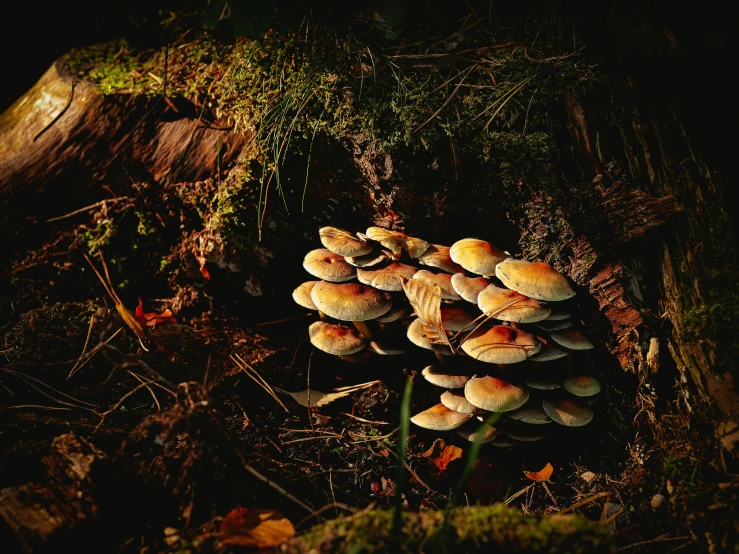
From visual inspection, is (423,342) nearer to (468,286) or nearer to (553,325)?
(468,286)

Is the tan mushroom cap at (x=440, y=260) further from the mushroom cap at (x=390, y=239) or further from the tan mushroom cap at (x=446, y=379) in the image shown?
the tan mushroom cap at (x=446, y=379)

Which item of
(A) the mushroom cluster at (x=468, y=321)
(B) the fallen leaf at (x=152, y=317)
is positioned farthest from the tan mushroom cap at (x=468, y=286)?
(B) the fallen leaf at (x=152, y=317)

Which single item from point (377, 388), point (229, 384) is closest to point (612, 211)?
point (377, 388)

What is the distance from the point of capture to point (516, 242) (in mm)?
3066

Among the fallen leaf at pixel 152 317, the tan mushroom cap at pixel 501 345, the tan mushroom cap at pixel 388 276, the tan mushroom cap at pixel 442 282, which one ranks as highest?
the fallen leaf at pixel 152 317

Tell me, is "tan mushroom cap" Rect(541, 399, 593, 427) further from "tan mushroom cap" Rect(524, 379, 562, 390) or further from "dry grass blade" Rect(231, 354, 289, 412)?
"dry grass blade" Rect(231, 354, 289, 412)

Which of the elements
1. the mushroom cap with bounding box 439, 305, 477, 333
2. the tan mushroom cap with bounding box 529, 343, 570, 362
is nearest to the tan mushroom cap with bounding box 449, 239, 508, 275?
the mushroom cap with bounding box 439, 305, 477, 333

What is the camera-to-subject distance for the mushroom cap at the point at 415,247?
292 cm

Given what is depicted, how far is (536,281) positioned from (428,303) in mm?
571

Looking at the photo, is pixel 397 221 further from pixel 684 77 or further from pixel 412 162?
pixel 684 77

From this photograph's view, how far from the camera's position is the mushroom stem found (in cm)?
309

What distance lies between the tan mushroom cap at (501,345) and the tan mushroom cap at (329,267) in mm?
826

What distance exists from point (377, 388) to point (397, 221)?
3.75ft

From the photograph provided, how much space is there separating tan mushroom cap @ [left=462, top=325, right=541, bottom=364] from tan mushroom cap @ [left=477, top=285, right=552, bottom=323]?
109mm
